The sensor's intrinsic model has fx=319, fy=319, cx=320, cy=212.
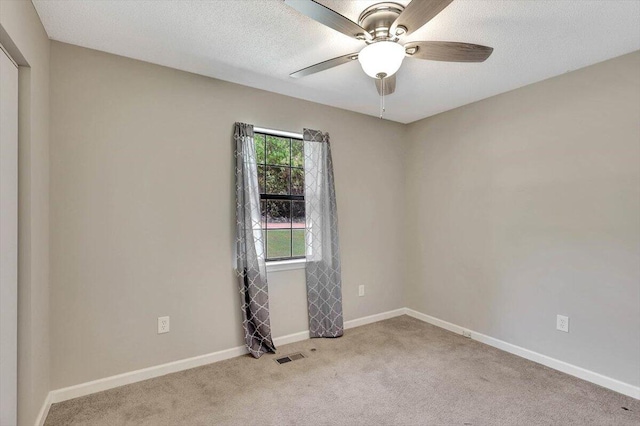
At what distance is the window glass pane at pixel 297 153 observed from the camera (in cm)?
323

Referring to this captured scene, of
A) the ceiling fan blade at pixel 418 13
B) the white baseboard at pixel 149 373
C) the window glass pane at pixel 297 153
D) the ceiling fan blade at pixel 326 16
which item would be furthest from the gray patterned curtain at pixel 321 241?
the ceiling fan blade at pixel 418 13

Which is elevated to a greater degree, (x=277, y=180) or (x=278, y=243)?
(x=277, y=180)

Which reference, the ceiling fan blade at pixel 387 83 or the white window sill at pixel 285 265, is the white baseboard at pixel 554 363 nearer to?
the white window sill at pixel 285 265

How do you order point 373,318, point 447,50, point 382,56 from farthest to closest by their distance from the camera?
point 373,318
point 447,50
point 382,56

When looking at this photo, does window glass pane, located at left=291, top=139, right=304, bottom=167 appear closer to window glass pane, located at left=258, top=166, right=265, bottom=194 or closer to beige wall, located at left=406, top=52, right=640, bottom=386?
window glass pane, located at left=258, top=166, right=265, bottom=194

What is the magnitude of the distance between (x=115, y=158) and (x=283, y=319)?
1.94m

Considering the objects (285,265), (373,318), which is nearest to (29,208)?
(285,265)

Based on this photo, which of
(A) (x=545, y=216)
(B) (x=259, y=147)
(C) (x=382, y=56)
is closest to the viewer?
(C) (x=382, y=56)

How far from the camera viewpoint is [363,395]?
2195mm

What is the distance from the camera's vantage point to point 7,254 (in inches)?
58.5

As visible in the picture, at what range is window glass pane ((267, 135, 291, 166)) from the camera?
3086mm

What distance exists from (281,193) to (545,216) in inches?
91.7

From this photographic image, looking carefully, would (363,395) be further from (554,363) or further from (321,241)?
(554,363)

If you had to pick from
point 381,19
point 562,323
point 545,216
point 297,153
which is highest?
point 381,19
